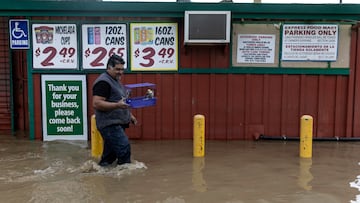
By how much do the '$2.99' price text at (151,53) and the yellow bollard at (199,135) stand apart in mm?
1967

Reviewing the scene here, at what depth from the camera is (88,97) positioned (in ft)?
29.6

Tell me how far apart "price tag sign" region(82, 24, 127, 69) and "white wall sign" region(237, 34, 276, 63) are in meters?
2.39

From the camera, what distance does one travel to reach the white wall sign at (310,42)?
29.2 feet

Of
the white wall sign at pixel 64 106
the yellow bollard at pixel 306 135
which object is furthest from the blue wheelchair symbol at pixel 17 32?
the yellow bollard at pixel 306 135

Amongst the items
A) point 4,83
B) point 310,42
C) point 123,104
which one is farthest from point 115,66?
point 4,83

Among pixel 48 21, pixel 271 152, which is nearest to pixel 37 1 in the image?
pixel 48 21

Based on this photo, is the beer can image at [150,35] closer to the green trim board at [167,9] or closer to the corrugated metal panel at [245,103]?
the green trim board at [167,9]

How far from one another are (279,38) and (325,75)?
124 cm

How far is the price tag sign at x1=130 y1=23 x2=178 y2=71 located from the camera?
8898 millimetres

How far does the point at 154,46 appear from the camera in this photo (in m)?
8.93

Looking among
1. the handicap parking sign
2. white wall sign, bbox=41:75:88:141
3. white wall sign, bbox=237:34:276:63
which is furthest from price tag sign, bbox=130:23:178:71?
the handicap parking sign

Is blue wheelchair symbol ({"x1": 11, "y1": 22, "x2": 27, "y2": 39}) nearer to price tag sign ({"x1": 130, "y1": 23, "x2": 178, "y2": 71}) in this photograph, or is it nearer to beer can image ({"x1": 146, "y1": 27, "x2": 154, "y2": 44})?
price tag sign ({"x1": 130, "y1": 23, "x2": 178, "y2": 71})

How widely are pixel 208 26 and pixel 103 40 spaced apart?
2.17 meters

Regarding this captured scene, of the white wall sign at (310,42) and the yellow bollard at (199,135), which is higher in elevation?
the white wall sign at (310,42)
